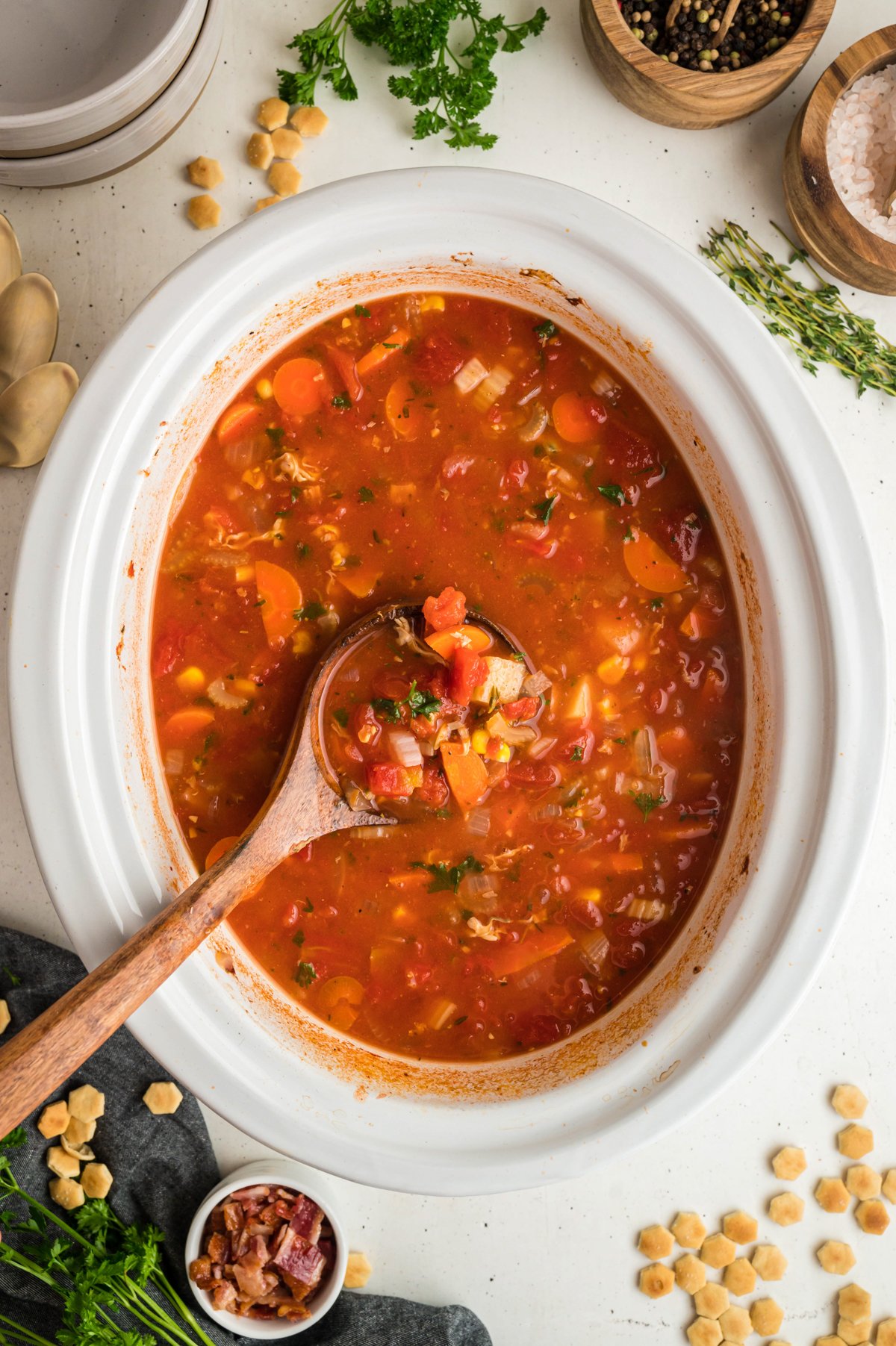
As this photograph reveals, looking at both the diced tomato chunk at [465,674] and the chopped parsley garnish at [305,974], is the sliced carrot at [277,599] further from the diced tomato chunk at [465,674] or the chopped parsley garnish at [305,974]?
the chopped parsley garnish at [305,974]

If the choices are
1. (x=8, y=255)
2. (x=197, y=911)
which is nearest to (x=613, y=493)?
(x=197, y=911)

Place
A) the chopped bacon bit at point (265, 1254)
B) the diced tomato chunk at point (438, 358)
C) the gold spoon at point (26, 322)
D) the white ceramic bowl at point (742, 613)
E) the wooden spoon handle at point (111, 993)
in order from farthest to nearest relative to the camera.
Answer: the chopped bacon bit at point (265, 1254) → the gold spoon at point (26, 322) → the diced tomato chunk at point (438, 358) → the white ceramic bowl at point (742, 613) → the wooden spoon handle at point (111, 993)

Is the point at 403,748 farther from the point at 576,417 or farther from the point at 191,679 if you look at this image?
the point at 576,417

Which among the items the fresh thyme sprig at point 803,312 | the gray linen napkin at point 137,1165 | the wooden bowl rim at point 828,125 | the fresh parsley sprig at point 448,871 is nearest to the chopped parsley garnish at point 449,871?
the fresh parsley sprig at point 448,871

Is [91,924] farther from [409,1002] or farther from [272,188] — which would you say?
[272,188]

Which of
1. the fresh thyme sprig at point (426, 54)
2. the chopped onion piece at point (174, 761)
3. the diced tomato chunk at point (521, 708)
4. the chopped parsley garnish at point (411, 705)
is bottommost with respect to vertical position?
the chopped onion piece at point (174, 761)

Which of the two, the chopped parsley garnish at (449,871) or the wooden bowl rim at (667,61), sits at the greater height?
the wooden bowl rim at (667,61)

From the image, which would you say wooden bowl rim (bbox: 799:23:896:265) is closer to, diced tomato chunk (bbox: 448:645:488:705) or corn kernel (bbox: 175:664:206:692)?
diced tomato chunk (bbox: 448:645:488:705)
